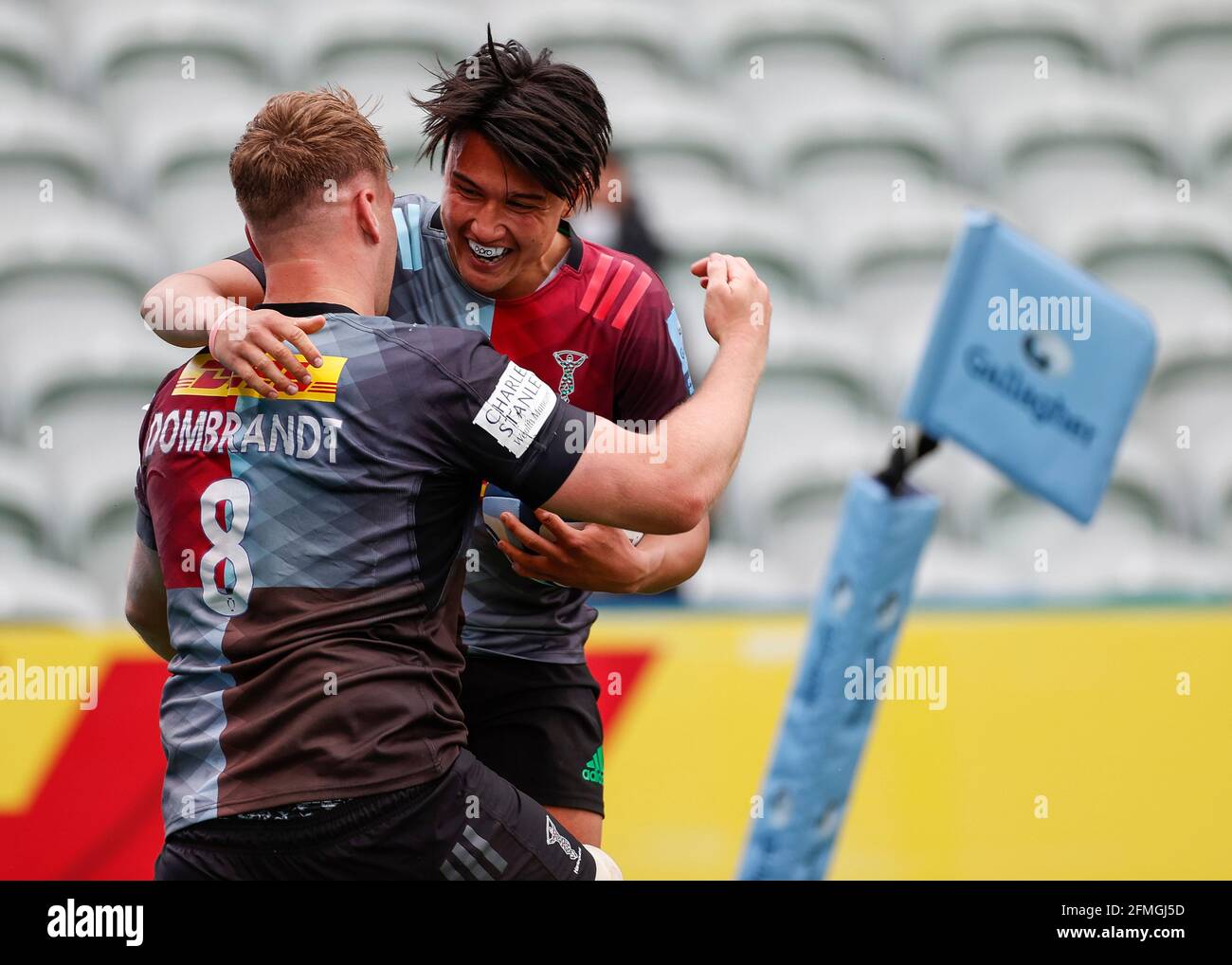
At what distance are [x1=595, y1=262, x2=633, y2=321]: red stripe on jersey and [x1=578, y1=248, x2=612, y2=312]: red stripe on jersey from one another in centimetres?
2

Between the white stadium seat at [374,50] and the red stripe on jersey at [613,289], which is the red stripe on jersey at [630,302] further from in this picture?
the white stadium seat at [374,50]

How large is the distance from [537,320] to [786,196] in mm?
4859

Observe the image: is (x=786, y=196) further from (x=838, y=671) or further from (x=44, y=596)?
(x=838, y=671)

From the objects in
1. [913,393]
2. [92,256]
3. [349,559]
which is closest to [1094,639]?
[913,393]

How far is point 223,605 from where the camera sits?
2215mm

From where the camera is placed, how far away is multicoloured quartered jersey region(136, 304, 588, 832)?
7.09 feet

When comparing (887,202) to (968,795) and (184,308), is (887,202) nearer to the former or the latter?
(968,795)

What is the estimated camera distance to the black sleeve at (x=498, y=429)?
7.33ft

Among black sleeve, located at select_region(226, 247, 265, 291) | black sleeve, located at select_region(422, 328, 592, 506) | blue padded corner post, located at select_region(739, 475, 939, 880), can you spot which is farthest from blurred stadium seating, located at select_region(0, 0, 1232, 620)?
black sleeve, located at select_region(422, 328, 592, 506)

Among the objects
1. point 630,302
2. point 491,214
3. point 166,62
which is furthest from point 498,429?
point 166,62

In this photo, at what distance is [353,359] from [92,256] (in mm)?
4275

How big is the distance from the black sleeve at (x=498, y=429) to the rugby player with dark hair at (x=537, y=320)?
1.07 ft

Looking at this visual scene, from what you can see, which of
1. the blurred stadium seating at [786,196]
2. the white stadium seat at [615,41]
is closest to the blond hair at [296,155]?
the blurred stadium seating at [786,196]

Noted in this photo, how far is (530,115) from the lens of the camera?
9.10ft
